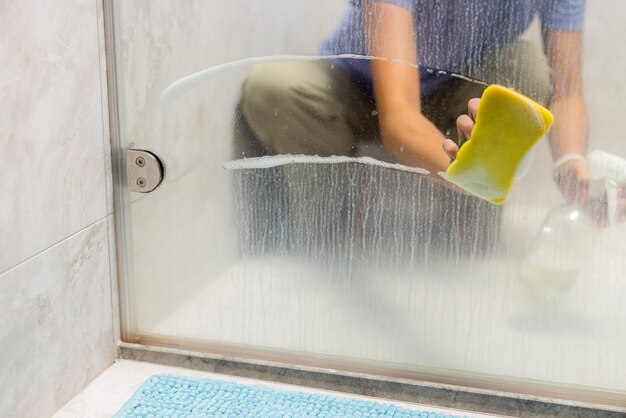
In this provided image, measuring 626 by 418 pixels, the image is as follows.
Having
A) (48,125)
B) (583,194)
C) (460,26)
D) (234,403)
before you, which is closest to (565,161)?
(583,194)

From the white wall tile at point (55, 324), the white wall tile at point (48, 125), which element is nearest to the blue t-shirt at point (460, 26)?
the white wall tile at point (48, 125)

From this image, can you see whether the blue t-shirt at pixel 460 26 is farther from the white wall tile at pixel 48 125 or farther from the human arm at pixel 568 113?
the white wall tile at pixel 48 125

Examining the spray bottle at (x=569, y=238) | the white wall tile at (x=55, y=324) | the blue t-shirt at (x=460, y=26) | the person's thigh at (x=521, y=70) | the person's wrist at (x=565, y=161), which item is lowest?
the white wall tile at (x=55, y=324)

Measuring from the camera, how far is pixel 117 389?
100 centimetres

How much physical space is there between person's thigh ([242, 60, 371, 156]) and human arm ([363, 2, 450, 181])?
0.04m

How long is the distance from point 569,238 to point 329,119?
355mm

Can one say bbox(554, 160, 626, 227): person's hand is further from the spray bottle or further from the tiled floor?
the tiled floor

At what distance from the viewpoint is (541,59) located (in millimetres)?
848

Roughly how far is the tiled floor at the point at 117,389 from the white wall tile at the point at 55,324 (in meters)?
0.01

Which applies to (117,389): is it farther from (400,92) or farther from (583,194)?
(583,194)

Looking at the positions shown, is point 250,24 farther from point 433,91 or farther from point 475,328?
point 475,328

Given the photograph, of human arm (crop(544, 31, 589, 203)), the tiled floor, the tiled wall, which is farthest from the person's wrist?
the tiled wall

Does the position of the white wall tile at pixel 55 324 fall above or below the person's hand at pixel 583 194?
below

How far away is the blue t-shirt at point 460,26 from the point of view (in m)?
0.83
